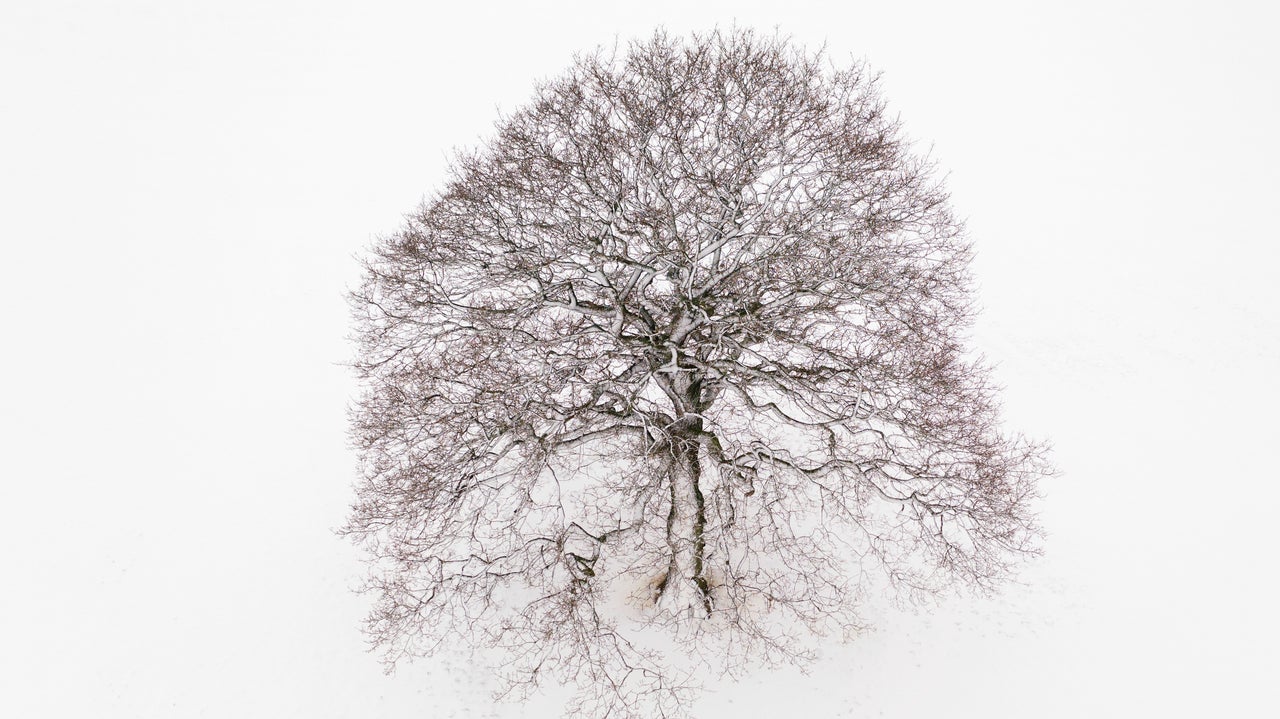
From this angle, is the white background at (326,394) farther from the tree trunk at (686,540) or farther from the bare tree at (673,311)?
the bare tree at (673,311)

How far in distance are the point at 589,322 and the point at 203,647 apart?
368 inches

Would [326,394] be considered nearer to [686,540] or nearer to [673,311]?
[673,311]

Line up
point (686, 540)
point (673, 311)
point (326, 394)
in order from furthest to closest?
point (326, 394) → point (673, 311) → point (686, 540)

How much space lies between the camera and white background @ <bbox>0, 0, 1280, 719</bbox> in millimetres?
11758

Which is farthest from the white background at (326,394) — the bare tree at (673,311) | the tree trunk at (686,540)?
the bare tree at (673,311)

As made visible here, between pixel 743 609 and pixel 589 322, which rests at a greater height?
pixel 589 322

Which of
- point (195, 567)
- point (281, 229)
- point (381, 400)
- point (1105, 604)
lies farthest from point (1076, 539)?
point (281, 229)

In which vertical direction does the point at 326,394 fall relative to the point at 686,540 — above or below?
above

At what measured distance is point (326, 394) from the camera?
840 inches

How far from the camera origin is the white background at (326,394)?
11758 millimetres

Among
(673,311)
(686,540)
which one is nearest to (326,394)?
(673,311)

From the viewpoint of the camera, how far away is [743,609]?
1241 centimetres

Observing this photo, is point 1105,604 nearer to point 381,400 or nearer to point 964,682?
point 964,682

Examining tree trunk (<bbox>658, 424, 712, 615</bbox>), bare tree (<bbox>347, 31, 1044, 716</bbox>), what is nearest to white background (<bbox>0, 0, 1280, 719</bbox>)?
tree trunk (<bbox>658, 424, 712, 615</bbox>)
